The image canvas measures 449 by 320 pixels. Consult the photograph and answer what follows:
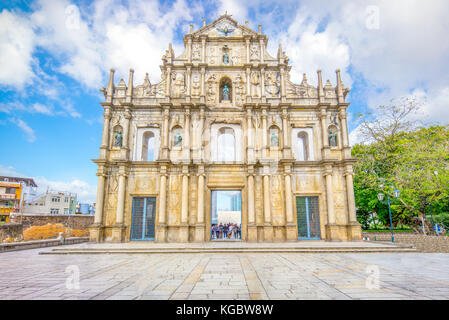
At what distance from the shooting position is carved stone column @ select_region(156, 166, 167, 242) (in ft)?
55.7

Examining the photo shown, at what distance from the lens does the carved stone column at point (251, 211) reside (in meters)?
17.0

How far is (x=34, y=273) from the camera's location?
7.83 meters

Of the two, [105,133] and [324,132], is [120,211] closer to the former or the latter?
[105,133]

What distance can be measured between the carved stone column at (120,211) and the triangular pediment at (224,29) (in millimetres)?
12685

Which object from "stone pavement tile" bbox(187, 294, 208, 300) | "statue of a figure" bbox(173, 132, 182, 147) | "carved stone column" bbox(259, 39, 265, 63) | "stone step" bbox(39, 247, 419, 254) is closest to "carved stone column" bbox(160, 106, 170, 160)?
"statue of a figure" bbox(173, 132, 182, 147)

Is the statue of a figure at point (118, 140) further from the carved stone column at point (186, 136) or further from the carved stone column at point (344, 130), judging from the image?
the carved stone column at point (344, 130)

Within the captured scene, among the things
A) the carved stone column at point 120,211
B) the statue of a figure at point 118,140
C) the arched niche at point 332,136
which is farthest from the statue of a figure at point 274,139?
the statue of a figure at point 118,140

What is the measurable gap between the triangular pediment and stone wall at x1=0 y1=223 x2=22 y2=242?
19.8 metres

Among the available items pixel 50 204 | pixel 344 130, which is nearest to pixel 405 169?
pixel 344 130

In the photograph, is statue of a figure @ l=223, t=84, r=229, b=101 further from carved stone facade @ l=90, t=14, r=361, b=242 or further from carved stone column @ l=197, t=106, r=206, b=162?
carved stone column @ l=197, t=106, r=206, b=162

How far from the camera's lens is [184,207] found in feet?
57.0
